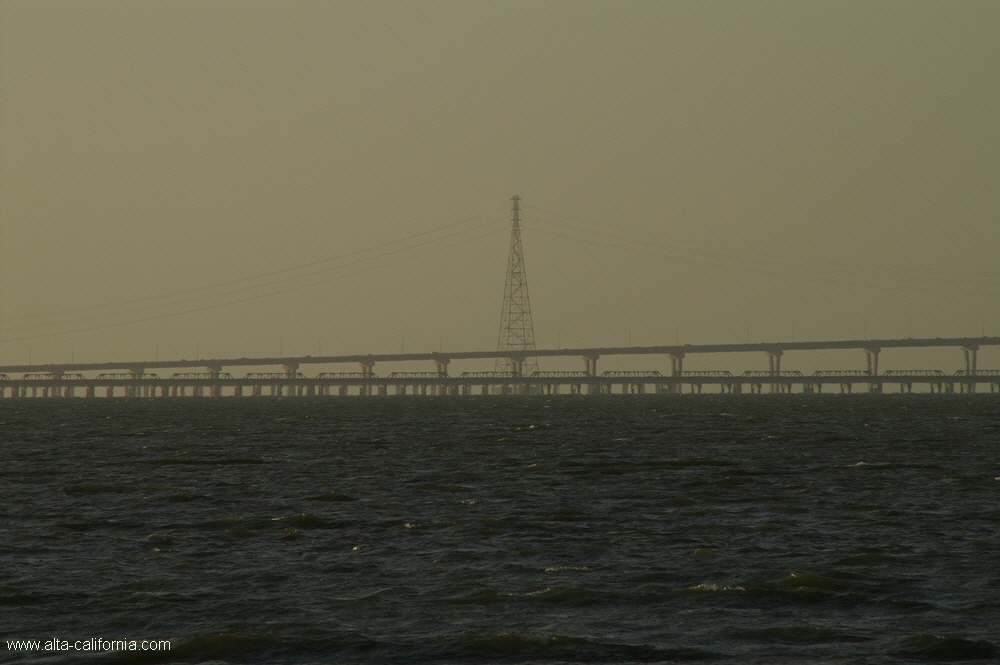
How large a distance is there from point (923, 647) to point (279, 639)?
9553mm

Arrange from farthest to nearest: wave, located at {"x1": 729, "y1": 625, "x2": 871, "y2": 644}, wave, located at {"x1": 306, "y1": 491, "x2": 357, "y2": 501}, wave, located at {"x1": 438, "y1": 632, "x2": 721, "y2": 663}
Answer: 1. wave, located at {"x1": 306, "y1": 491, "x2": 357, "y2": 501}
2. wave, located at {"x1": 729, "y1": 625, "x2": 871, "y2": 644}
3. wave, located at {"x1": 438, "y1": 632, "x2": 721, "y2": 663}

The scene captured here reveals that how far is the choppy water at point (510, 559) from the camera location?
19.0 meters

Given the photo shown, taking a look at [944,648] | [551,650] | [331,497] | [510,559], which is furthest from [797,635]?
[331,497]

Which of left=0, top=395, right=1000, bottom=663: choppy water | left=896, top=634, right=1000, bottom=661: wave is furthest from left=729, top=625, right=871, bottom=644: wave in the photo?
left=896, top=634, right=1000, bottom=661: wave

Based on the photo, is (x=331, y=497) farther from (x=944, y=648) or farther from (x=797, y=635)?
(x=944, y=648)

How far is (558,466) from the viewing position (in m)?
47.6

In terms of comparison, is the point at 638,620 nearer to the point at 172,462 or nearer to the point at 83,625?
the point at 83,625

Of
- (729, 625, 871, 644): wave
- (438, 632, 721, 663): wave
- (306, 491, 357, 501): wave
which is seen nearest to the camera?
(438, 632, 721, 663): wave

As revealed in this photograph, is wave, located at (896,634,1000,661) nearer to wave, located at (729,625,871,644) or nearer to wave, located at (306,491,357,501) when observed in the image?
wave, located at (729,625,871,644)

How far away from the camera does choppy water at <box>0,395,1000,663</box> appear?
747 inches

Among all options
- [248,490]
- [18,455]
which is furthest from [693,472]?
[18,455]

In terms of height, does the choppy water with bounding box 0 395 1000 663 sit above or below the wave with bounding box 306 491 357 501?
below

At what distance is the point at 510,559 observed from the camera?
25.6 metres

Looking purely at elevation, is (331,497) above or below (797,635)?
above
